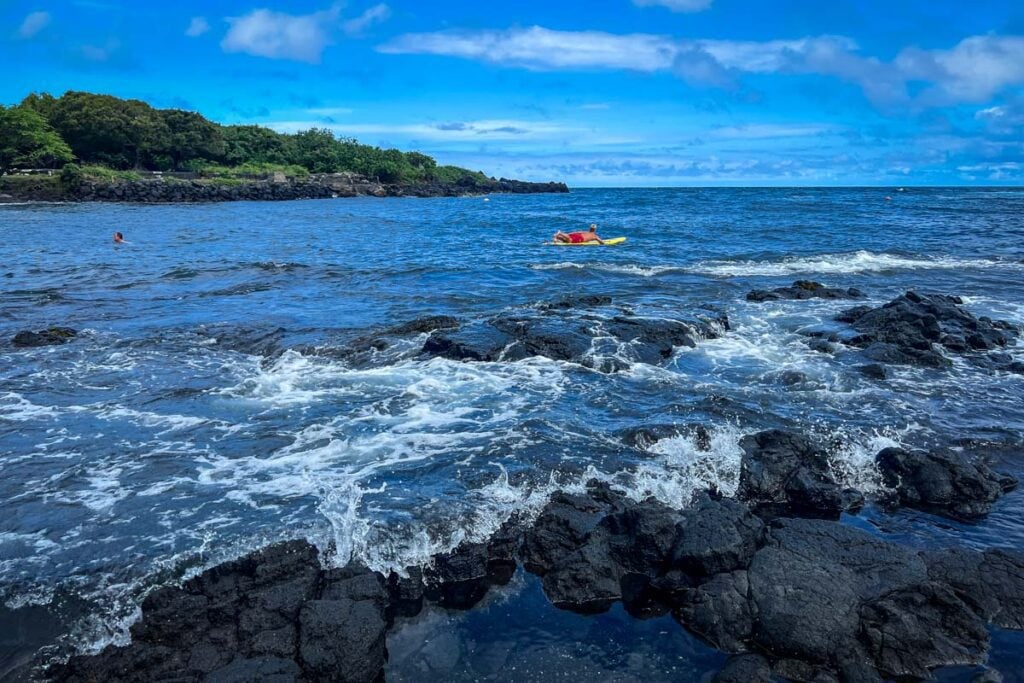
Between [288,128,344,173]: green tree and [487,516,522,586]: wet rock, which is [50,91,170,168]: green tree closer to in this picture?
[288,128,344,173]: green tree

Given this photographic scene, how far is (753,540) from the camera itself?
761 cm

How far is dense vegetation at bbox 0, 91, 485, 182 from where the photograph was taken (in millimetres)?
80875

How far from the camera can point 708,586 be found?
7.05 meters

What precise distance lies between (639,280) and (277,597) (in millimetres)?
21945

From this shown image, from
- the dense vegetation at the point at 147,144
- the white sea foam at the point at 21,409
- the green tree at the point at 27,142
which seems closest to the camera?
the white sea foam at the point at 21,409

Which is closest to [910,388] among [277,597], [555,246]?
[277,597]

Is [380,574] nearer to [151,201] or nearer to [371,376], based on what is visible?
[371,376]

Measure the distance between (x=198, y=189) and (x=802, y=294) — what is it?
77043 millimetres

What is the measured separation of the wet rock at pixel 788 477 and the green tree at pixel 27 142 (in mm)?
95075

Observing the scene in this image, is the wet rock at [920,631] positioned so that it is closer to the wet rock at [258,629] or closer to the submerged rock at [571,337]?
the wet rock at [258,629]

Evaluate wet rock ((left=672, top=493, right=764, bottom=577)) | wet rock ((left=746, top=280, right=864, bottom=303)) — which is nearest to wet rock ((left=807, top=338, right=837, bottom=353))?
wet rock ((left=746, top=280, right=864, bottom=303))

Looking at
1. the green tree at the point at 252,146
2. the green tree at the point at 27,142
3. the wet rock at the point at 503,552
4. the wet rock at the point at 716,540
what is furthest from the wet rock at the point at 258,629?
the green tree at the point at 252,146

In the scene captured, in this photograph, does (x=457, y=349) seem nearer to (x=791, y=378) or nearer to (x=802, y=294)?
(x=791, y=378)

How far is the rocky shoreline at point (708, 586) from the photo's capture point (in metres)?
6.19
